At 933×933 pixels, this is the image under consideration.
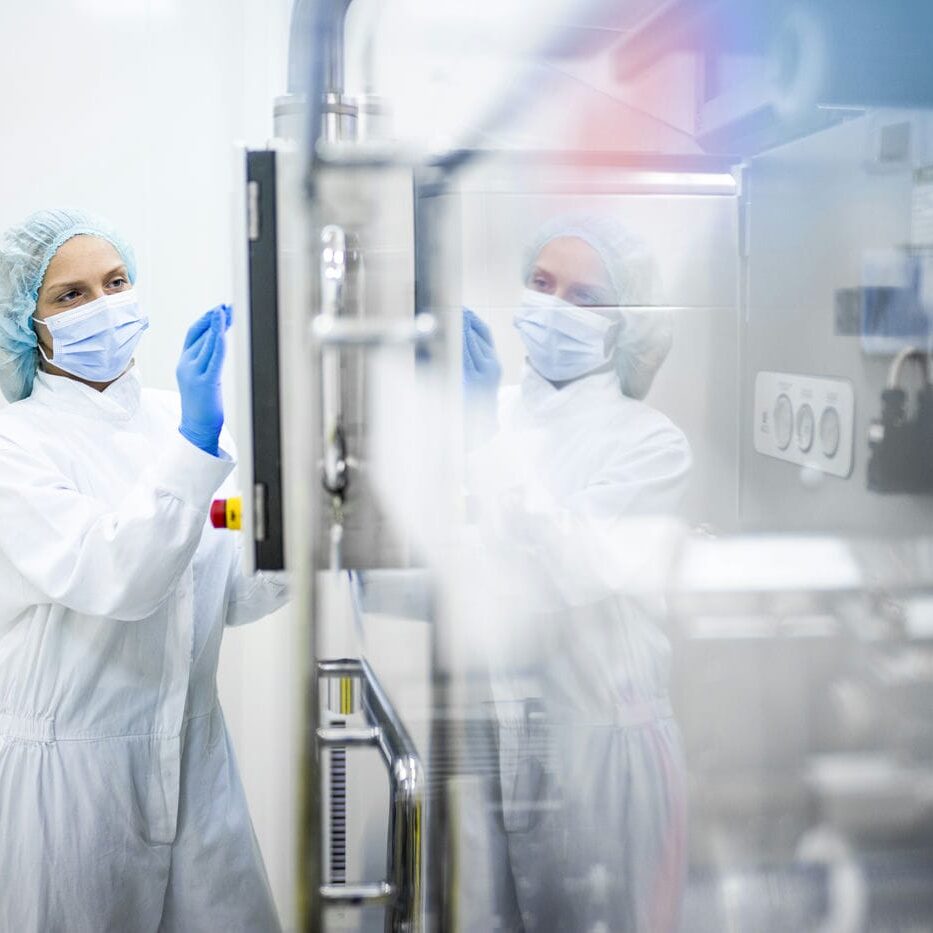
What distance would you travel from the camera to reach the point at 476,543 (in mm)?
959

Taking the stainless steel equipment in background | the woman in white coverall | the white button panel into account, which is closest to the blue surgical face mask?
the woman in white coverall

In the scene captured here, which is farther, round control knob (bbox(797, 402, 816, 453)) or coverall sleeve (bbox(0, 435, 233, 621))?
coverall sleeve (bbox(0, 435, 233, 621))

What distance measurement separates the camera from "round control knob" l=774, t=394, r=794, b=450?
0.83 m

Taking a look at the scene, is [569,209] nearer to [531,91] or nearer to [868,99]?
[531,91]

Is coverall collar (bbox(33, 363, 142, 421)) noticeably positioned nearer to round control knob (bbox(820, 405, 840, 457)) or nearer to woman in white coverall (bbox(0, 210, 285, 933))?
woman in white coverall (bbox(0, 210, 285, 933))

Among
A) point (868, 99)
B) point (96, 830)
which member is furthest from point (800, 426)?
point (96, 830)

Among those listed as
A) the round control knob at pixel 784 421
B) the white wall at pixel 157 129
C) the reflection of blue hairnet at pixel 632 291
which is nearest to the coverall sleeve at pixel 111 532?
the white wall at pixel 157 129

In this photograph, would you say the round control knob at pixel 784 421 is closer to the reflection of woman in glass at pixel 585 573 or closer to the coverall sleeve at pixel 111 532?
the reflection of woman in glass at pixel 585 573

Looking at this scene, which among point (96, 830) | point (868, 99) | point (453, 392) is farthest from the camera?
point (96, 830)

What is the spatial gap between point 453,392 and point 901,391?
0.38m

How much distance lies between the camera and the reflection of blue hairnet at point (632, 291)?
2.84 ft

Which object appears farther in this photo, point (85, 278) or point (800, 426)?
point (85, 278)

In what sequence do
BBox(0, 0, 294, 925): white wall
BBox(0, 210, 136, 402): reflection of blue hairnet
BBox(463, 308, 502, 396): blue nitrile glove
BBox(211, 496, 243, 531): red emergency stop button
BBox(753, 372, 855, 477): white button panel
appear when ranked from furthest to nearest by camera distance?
BBox(0, 0, 294, 925): white wall → BBox(0, 210, 136, 402): reflection of blue hairnet → BBox(211, 496, 243, 531): red emergency stop button → BBox(463, 308, 502, 396): blue nitrile glove → BBox(753, 372, 855, 477): white button panel

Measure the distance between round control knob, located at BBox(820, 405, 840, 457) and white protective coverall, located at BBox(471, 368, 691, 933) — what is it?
0.37 feet
